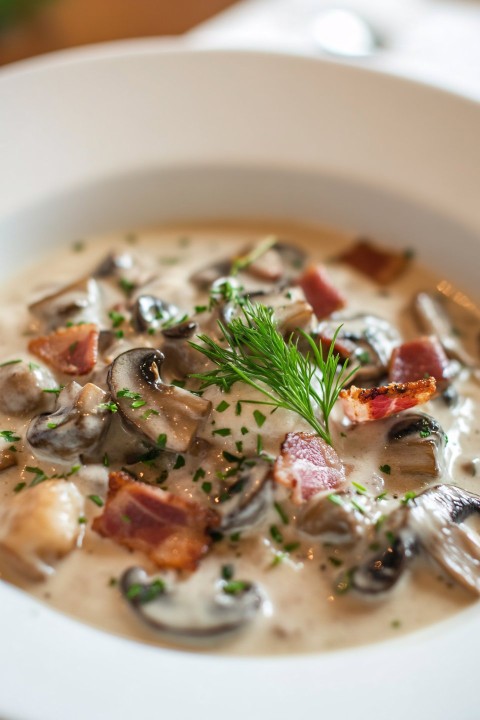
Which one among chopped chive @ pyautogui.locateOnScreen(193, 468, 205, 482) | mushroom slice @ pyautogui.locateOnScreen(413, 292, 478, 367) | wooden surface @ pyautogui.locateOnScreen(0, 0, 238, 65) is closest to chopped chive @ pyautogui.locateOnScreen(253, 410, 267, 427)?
chopped chive @ pyautogui.locateOnScreen(193, 468, 205, 482)

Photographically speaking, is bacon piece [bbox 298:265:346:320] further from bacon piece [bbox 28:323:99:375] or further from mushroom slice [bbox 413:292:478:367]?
bacon piece [bbox 28:323:99:375]

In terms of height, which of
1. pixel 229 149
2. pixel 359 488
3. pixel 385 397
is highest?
pixel 229 149

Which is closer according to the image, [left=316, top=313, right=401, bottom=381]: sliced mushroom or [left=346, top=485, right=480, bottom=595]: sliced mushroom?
[left=346, top=485, right=480, bottom=595]: sliced mushroom

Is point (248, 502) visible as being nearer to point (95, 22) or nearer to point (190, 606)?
point (190, 606)

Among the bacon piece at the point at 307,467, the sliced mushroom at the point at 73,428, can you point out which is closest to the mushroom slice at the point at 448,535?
the bacon piece at the point at 307,467

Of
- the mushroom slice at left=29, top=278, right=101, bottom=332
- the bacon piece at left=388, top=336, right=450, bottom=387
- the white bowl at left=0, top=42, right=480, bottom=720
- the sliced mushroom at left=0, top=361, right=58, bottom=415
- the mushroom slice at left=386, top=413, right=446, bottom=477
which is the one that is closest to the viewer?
the mushroom slice at left=386, top=413, right=446, bottom=477

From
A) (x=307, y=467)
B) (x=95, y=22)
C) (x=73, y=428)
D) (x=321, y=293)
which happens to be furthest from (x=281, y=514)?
(x=95, y=22)
